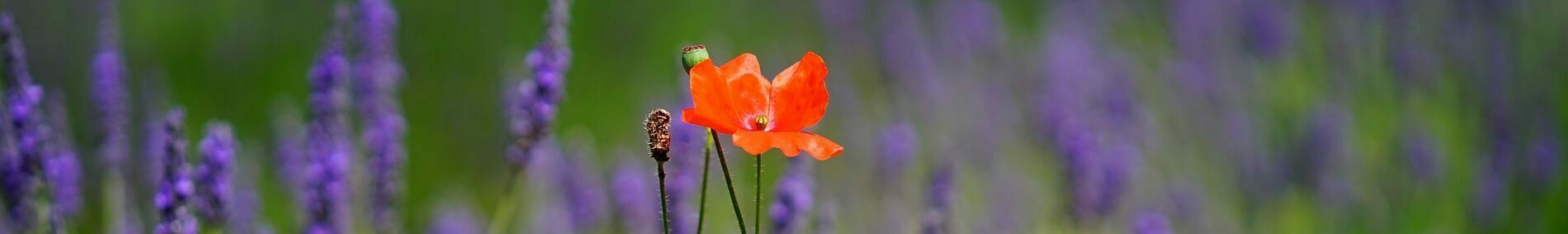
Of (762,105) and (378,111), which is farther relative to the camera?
(378,111)

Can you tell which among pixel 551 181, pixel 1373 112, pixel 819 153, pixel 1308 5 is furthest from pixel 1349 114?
pixel 819 153

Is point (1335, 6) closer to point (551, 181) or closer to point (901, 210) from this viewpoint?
point (901, 210)

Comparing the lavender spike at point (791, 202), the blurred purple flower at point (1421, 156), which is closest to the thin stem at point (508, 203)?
the lavender spike at point (791, 202)

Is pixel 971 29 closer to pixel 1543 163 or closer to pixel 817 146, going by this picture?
pixel 1543 163

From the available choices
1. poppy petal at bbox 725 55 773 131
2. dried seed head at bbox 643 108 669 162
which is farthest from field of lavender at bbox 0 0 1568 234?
dried seed head at bbox 643 108 669 162

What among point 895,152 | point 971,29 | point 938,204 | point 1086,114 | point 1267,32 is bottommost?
point 938,204

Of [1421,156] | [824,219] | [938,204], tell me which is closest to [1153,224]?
[938,204]
